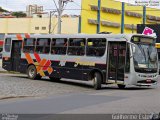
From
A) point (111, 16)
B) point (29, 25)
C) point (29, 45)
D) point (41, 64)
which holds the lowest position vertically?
point (41, 64)

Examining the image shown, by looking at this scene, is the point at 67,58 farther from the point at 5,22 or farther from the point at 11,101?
the point at 5,22

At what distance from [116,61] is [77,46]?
2.93 m

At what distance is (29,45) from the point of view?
88.0 ft

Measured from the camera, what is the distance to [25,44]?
27156 mm

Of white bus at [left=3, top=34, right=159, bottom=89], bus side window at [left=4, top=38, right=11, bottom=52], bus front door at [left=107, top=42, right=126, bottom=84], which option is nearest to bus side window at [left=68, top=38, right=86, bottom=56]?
white bus at [left=3, top=34, right=159, bottom=89]

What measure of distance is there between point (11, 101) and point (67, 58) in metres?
8.85

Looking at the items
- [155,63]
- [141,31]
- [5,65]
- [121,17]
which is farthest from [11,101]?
[121,17]

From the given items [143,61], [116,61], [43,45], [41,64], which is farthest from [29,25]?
[143,61]

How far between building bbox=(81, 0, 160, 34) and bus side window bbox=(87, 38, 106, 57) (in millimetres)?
35708

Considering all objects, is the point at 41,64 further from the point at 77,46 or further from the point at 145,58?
the point at 145,58

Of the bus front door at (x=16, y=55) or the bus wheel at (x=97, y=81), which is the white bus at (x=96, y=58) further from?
the bus front door at (x=16, y=55)

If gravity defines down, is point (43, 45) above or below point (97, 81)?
above

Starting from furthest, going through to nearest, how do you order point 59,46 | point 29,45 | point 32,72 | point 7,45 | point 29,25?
point 29,25, point 7,45, point 29,45, point 32,72, point 59,46

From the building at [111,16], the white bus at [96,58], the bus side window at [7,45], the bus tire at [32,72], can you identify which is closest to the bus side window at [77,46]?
the white bus at [96,58]
